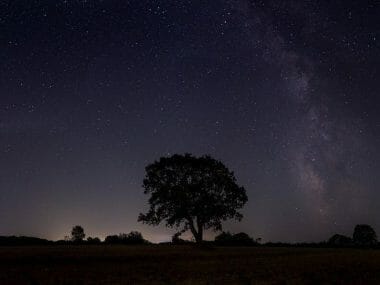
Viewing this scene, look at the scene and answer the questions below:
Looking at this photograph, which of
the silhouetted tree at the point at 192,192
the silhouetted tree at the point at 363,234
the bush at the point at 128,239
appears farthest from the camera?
the silhouetted tree at the point at 363,234

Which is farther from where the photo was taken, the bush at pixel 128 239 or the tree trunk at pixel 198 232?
the bush at pixel 128 239

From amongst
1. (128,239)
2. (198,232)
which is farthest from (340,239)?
(198,232)

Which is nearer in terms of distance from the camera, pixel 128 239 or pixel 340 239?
pixel 128 239

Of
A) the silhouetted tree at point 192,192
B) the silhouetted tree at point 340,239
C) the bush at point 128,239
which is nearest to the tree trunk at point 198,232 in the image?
the silhouetted tree at point 192,192

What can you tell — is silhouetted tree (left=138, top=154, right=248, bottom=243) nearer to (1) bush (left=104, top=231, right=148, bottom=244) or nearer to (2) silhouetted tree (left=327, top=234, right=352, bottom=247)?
(1) bush (left=104, top=231, right=148, bottom=244)

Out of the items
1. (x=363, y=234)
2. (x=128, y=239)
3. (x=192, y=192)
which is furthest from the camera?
(x=363, y=234)

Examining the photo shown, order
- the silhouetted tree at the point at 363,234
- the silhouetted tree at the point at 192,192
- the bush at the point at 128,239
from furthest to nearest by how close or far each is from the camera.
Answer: the silhouetted tree at the point at 363,234 → the bush at the point at 128,239 → the silhouetted tree at the point at 192,192

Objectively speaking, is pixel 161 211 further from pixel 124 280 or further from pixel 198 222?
pixel 124 280

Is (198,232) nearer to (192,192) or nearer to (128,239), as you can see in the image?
(192,192)

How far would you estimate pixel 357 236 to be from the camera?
4931 inches

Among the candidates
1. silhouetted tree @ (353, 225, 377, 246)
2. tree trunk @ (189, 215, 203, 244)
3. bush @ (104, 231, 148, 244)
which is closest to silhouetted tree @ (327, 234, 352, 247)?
silhouetted tree @ (353, 225, 377, 246)

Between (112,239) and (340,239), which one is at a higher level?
(112,239)

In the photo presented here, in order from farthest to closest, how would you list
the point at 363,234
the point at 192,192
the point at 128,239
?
the point at 363,234 < the point at 128,239 < the point at 192,192

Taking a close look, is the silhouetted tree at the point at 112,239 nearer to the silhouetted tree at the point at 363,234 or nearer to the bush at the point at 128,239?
the bush at the point at 128,239
